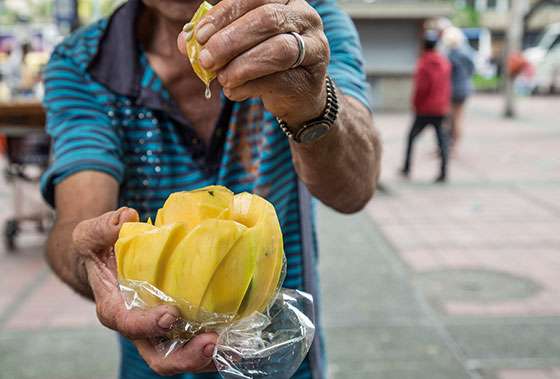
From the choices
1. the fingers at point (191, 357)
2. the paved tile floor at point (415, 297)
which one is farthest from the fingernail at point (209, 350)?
the paved tile floor at point (415, 297)

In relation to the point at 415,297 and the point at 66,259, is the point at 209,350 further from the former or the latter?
the point at 415,297

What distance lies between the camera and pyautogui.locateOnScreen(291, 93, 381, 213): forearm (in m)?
1.52

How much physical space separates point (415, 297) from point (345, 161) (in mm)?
3479

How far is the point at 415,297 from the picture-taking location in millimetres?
4875

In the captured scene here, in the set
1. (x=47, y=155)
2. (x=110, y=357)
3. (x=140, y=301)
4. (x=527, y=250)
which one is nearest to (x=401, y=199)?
(x=527, y=250)

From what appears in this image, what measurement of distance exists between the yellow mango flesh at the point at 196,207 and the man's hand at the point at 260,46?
0.18 m

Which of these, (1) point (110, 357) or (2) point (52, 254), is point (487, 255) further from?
(2) point (52, 254)

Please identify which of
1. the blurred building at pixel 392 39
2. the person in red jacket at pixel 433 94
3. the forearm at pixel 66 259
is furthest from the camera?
the blurred building at pixel 392 39

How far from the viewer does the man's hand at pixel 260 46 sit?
1062 mm

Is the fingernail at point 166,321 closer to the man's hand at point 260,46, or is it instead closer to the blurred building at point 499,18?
the man's hand at point 260,46

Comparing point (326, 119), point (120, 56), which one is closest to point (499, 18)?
point (120, 56)

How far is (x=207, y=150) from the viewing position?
5.81 ft

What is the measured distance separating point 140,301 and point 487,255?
16.8 ft

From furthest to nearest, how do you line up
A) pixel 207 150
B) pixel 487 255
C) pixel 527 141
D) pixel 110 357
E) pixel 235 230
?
pixel 527 141
pixel 487 255
pixel 110 357
pixel 207 150
pixel 235 230
